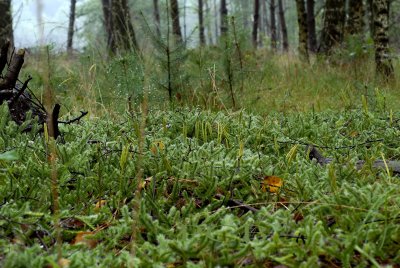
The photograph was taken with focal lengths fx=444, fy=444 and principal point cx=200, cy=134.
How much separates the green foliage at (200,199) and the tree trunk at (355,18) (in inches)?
282

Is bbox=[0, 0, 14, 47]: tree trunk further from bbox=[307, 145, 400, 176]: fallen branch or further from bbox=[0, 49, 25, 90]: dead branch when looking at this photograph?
bbox=[307, 145, 400, 176]: fallen branch

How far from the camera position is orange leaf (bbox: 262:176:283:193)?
2018 millimetres

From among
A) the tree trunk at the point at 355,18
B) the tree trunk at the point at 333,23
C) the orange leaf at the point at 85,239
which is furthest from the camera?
the tree trunk at the point at 355,18

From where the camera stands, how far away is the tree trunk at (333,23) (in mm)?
9312

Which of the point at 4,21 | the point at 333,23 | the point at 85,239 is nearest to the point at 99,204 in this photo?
the point at 85,239

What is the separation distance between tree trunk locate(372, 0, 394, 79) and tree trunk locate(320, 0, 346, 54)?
9.03ft

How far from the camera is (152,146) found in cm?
242

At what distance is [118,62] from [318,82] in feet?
10.3

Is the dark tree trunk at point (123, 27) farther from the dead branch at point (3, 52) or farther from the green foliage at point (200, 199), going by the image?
the green foliage at point (200, 199)

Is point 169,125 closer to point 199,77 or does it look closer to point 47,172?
point 47,172

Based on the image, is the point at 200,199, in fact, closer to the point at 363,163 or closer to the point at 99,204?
the point at 99,204

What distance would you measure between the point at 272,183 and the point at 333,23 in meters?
8.26

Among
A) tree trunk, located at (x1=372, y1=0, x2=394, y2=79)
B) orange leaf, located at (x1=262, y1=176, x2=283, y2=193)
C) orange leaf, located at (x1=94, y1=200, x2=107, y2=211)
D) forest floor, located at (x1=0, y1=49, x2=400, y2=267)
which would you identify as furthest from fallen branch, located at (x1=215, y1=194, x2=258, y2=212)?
tree trunk, located at (x1=372, y1=0, x2=394, y2=79)

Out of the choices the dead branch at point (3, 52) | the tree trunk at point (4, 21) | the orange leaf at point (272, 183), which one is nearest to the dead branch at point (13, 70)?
the dead branch at point (3, 52)
